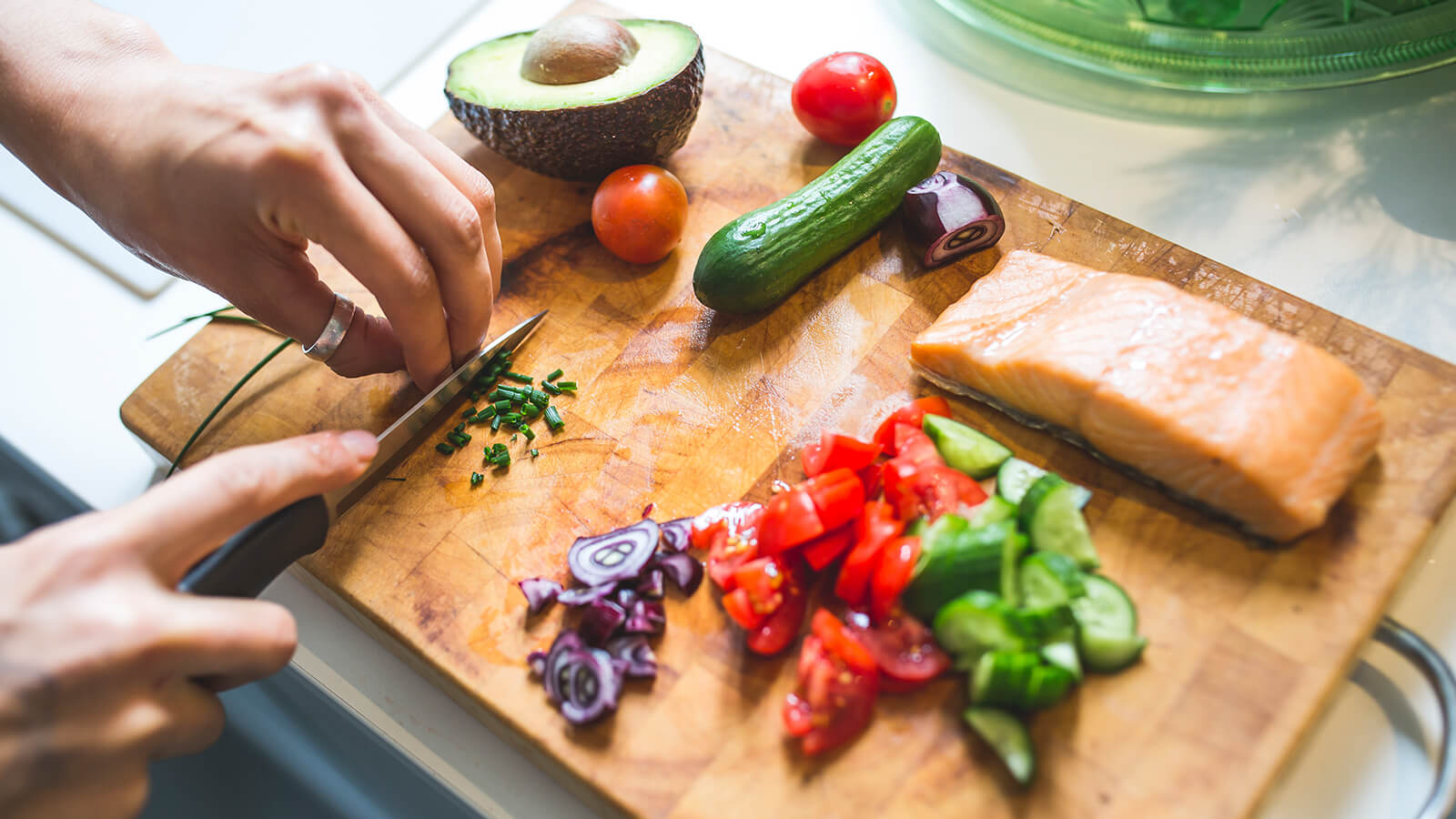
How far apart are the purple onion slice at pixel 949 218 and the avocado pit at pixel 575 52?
3.21 ft

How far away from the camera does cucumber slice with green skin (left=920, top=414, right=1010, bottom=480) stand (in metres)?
2.11

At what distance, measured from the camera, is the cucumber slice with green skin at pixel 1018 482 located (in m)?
2.04

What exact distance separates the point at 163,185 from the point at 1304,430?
2549 millimetres

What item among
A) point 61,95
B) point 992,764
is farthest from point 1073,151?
point 61,95

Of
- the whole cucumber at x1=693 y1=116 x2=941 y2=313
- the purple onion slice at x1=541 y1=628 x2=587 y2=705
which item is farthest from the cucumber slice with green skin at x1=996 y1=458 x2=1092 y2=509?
the purple onion slice at x1=541 y1=628 x2=587 y2=705

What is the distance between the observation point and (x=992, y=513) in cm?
195

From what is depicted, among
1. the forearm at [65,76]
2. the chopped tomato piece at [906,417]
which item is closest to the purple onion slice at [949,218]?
the chopped tomato piece at [906,417]

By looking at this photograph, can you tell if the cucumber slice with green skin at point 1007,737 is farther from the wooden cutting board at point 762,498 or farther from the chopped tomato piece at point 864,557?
the chopped tomato piece at point 864,557

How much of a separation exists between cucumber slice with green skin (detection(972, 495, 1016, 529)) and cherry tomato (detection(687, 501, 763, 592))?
1.58 feet

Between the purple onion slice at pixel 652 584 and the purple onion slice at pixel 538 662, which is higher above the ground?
the purple onion slice at pixel 652 584

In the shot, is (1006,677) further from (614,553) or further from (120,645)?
(120,645)

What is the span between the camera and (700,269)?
2.44 m

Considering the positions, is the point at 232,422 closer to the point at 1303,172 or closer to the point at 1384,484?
the point at 1384,484

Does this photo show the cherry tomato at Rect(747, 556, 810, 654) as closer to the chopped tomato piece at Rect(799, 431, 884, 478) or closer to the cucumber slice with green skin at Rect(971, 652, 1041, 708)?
the chopped tomato piece at Rect(799, 431, 884, 478)
